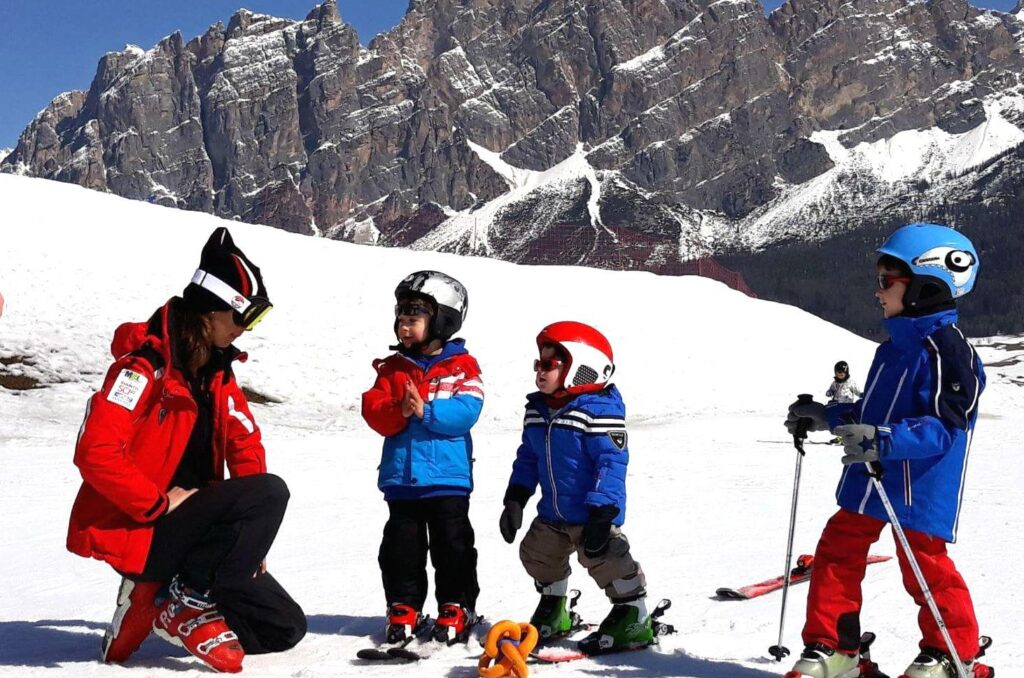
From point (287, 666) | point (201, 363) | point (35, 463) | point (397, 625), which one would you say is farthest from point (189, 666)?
point (35, 463)

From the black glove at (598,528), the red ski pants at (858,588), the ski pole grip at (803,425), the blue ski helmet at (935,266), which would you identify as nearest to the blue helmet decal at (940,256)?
the blue ski helmet at (935,266)

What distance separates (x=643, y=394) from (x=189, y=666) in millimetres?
19080

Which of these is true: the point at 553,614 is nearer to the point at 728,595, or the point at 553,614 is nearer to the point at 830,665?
the point at 728,595

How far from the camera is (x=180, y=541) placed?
443 centimetres

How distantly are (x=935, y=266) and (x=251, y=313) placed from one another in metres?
3.12

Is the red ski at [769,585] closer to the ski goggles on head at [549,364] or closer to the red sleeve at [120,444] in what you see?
the ski goggles on head at [549,364]

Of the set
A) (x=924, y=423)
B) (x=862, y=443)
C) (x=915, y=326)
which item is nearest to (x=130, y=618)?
(x=862, y=443)

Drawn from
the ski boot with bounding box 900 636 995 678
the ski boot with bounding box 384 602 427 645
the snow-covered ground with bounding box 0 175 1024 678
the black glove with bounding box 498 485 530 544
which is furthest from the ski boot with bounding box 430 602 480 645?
the ski boot with bounding box 900 636 995 678

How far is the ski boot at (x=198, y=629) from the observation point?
4.38 meters

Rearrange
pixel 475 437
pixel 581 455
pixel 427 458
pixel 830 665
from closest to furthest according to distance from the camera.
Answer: pixel 830 665
pixel 581 455
pixel 427 458
pixel 475 437

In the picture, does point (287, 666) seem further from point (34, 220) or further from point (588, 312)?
point (34, 220)

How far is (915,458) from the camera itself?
3.95 metres

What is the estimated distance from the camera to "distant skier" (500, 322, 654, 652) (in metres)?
4.72

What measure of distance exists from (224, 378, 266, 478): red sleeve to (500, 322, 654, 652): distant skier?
4.26ft
